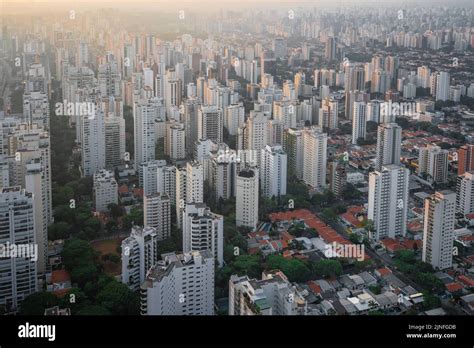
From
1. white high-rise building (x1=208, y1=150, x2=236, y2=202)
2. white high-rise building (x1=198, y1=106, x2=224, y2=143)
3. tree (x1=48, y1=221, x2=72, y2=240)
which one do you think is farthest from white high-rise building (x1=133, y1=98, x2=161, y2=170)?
tree (x1=48, y1=221, x2=72, y2=240)

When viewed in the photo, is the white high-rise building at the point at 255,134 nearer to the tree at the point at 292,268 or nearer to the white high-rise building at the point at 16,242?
the tree at the point at 292,268

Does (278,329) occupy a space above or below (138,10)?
below

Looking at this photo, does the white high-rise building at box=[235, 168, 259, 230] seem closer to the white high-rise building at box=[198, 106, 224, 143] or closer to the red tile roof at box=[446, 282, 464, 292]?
the red tile roof at box=[446, 282, 464, 292]

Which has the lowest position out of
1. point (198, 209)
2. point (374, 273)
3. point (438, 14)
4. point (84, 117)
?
point (374, 273)

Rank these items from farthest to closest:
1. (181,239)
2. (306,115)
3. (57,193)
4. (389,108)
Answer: (306,115) < (389,108) < (57,193) < (181,239)

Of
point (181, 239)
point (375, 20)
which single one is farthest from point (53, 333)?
point (375, 20)

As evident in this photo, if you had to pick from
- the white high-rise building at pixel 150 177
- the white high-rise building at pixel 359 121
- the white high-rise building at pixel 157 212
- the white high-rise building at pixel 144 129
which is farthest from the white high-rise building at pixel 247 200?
the white high-rise building at pixel 359 121

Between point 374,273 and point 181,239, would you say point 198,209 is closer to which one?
point 181,239
